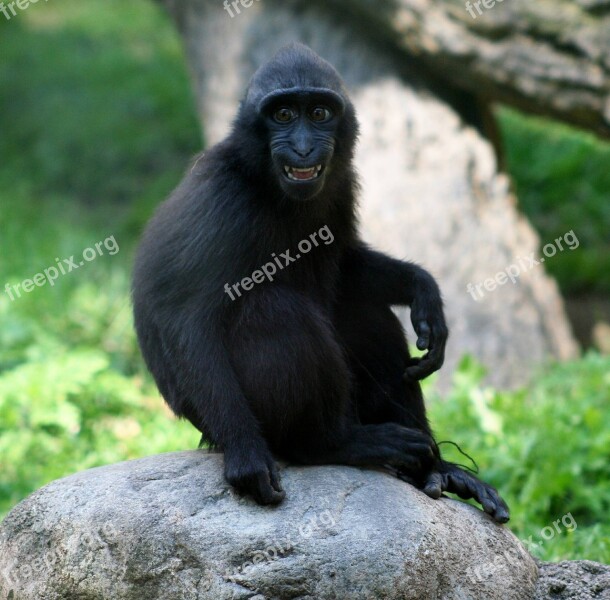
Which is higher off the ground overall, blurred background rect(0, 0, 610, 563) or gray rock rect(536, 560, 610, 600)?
blurred background rect(0, 0, 610, 563)

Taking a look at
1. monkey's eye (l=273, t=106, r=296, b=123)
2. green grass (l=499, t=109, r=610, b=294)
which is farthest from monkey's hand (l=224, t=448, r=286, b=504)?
green grass (l=499, t=109, r=610, b=294)

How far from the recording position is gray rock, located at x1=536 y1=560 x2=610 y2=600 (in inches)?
157

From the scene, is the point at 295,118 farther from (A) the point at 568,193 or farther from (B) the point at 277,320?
(A) the point at 568,193

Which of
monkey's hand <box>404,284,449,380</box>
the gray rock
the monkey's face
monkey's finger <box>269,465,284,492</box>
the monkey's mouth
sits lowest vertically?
the gray rock

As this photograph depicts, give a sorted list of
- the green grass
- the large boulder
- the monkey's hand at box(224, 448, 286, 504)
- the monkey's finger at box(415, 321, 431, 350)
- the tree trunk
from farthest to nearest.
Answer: the green grass
the tree trunk
the monkey's finger at box(415, 321, 431, 350)
the monkey's hand at box(224, 448, 286, 504)
the large boulder

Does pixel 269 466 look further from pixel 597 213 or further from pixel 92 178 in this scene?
pixel 92 178

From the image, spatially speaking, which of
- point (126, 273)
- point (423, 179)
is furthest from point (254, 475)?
point (126, 273)

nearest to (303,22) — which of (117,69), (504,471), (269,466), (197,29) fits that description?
(197,29)

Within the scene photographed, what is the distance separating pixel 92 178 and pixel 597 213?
224 inches

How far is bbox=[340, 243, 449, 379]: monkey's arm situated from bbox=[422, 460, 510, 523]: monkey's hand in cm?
55

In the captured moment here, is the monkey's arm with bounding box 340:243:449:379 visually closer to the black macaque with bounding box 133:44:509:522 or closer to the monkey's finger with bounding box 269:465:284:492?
the black macaque with bounding box 133:44:509:522

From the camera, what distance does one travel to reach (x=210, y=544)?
11.8 feet

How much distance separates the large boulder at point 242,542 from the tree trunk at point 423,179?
3.96 m

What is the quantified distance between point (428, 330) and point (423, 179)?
3611mm
